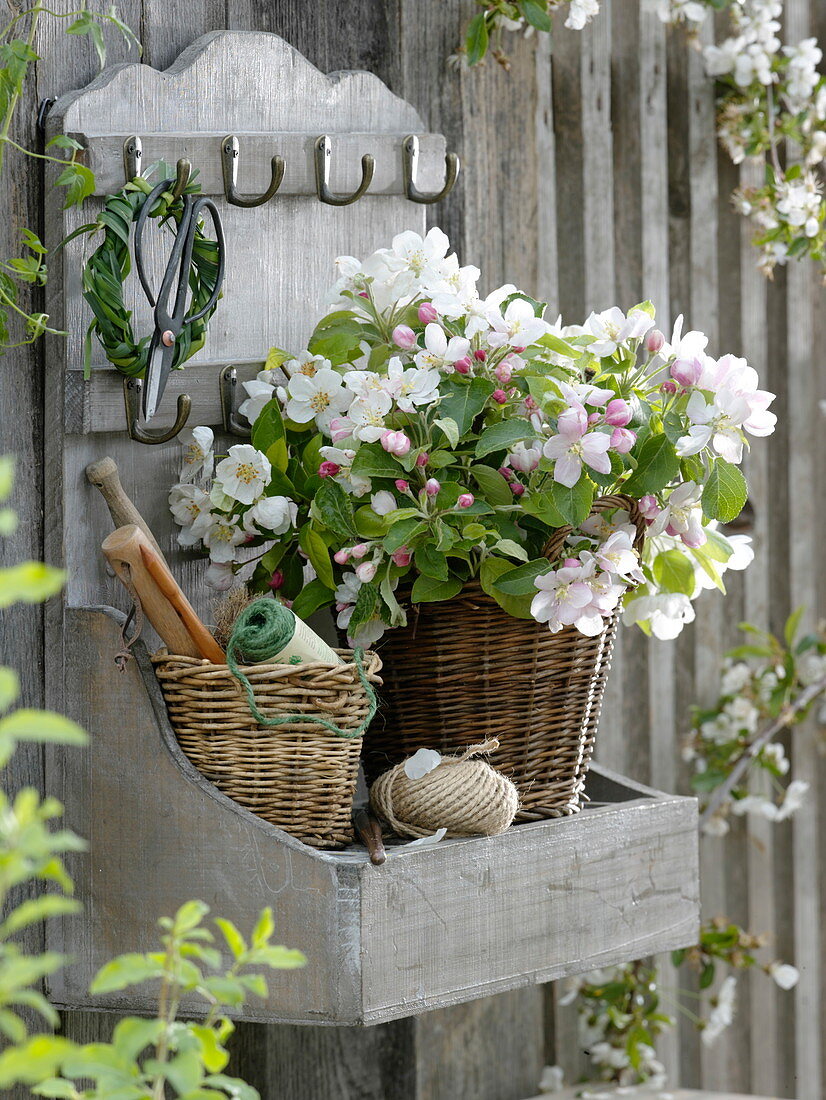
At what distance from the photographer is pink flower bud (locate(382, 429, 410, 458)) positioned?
101cm

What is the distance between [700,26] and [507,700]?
112 cm

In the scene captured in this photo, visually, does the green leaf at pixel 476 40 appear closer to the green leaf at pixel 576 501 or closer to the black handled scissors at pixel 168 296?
the black handled scissors at pixel 168 296

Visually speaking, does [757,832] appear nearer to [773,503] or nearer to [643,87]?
[773,503]

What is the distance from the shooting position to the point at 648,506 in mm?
1051

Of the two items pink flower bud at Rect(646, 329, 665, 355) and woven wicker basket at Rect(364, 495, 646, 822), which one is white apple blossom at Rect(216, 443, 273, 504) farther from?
pink flower bud at Rect(646, 329, 665, 355)

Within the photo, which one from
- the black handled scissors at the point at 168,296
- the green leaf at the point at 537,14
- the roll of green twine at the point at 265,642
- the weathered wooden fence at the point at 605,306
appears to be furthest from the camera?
the green leaf at the point at 537,14

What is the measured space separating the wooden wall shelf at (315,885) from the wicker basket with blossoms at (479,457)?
Answer: 0.18 metres

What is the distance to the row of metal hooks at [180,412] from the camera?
44.4 inches

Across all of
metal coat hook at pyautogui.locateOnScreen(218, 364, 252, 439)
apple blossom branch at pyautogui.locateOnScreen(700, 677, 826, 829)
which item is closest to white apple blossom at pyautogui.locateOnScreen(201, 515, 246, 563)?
metal coat hook at pyautogui.locateOnScreen(218, 364, 252, 439)

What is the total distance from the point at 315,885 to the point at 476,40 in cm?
102

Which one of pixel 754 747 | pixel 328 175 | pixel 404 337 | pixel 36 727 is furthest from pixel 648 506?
pixel 754 747

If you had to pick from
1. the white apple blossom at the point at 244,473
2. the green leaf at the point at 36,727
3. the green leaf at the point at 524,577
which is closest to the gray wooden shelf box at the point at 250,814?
the white apple blossom at the point at 244,473

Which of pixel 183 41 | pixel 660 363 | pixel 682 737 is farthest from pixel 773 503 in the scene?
pixel 183 41

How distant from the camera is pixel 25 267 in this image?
3.46ft
